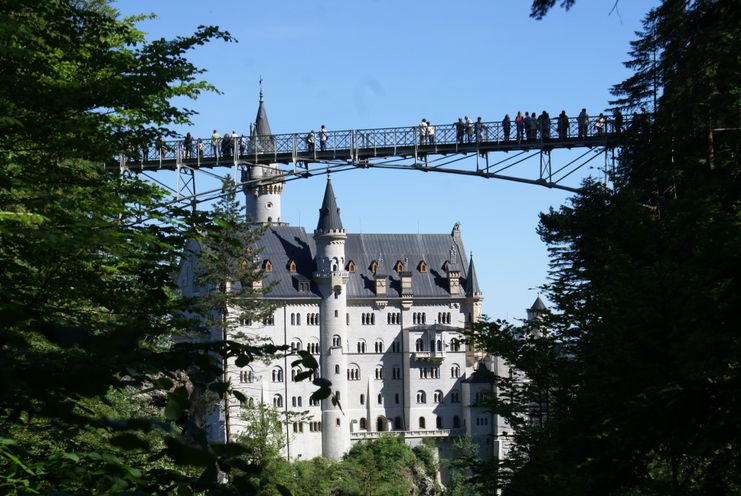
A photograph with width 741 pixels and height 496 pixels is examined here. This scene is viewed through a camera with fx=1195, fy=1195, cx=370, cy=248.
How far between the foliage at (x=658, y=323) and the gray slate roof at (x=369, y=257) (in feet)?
241

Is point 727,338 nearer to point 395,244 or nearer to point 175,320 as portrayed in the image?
point 175,320

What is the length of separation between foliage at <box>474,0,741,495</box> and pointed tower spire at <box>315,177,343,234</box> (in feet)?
240

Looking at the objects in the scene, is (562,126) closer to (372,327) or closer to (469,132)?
(469,132)

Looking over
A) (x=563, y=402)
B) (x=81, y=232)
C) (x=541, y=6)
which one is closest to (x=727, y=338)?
(x=541, y=6)

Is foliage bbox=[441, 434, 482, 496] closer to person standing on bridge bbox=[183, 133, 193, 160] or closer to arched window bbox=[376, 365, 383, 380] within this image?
arched window bbox=[376, 365, 383, 380]

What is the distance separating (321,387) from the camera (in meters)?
5.72

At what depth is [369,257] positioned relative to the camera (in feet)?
400

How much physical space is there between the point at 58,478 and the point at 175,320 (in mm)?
11751

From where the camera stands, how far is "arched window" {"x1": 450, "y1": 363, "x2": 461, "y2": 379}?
398ft

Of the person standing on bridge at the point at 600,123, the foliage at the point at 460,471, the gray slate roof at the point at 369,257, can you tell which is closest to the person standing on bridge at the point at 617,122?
the person standing on bridge at the point at 600,123

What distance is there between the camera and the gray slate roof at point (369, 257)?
11544 cm

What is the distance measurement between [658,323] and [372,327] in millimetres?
101259

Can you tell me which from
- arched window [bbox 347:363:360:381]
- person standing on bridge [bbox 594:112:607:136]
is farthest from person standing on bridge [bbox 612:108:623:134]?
arched window [bbox 347:363:360:381]

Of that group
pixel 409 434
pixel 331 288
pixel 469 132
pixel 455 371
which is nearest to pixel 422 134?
pixel 469 132
